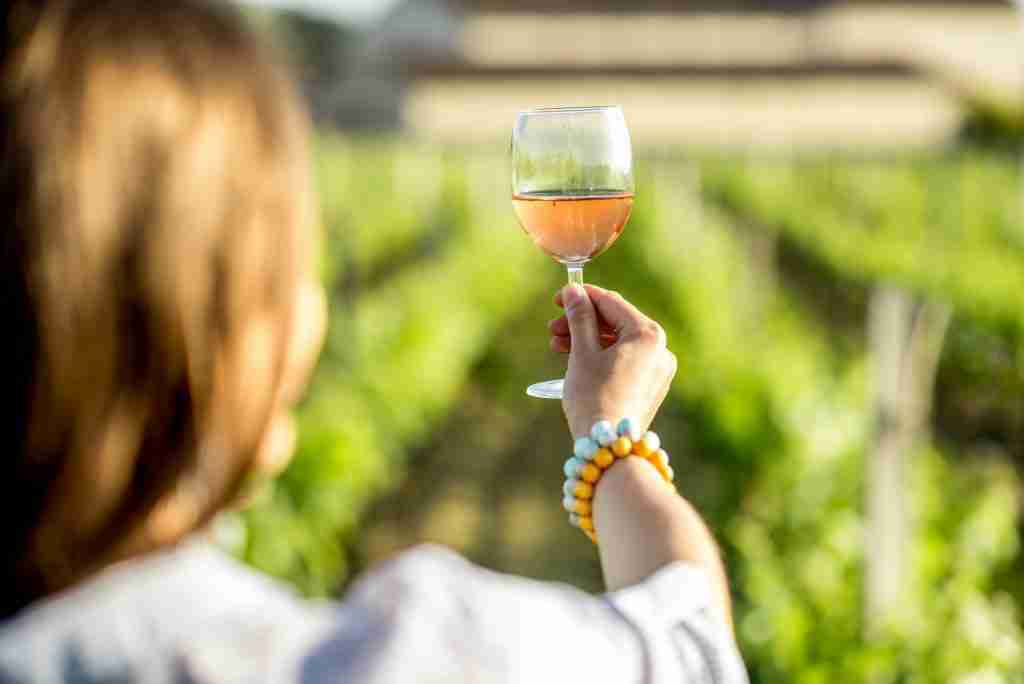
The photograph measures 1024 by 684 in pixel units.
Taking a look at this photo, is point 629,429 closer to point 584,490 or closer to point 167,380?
point 584,490

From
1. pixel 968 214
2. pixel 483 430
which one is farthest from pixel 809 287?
pixel 483 430

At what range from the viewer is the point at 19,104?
0.89m

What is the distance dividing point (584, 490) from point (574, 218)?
279mm

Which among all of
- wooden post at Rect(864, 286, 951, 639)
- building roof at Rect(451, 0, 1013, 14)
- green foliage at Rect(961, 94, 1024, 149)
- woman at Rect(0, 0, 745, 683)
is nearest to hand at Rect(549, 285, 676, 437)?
woman at Rect(0, 0, 745, 683)

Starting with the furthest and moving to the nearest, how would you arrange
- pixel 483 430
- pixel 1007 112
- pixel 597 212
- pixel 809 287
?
Answer: pixel 1007 112, pixel 809 287, pixel 483 430, pixel 597 212

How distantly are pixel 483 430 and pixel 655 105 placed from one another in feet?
103

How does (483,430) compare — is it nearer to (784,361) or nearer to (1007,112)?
(784,361)

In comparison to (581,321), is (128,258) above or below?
above

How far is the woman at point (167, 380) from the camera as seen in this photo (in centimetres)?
89

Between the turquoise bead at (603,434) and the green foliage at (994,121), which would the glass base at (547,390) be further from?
the green foliage at (994,121)

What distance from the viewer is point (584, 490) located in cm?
127

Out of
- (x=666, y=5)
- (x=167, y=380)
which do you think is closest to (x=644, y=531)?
(x=167, y=380)

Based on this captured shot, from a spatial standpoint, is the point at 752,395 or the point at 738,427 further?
the point at 752,395

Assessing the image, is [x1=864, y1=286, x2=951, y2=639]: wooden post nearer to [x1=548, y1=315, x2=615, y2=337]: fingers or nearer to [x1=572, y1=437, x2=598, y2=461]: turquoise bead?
[x1=548, y1=315, x2=615, y2=337]: fingers
